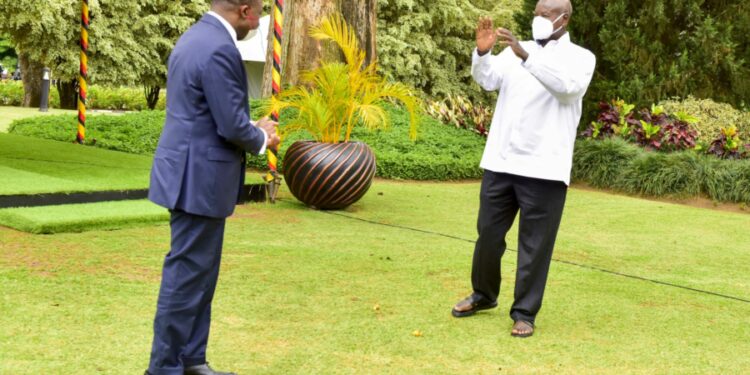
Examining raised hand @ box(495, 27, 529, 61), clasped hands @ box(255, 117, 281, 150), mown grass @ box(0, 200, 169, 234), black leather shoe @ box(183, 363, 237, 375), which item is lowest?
mown grass @ box(0, 200, 169, 234)

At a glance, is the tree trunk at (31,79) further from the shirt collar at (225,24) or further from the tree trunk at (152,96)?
the shirt collar at (225,24)

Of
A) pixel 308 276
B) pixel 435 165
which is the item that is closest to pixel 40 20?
pixel 435 165

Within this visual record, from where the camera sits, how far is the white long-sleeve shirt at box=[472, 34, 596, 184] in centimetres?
490

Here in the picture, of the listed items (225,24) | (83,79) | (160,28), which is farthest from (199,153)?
(160,28)

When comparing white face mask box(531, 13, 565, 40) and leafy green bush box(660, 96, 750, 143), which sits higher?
white face mask box(531, 13, 565, 40)


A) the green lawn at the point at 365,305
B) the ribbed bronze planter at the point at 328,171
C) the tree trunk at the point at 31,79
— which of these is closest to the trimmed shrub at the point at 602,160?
the green lawn at the point at 365,305

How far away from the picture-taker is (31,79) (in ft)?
103

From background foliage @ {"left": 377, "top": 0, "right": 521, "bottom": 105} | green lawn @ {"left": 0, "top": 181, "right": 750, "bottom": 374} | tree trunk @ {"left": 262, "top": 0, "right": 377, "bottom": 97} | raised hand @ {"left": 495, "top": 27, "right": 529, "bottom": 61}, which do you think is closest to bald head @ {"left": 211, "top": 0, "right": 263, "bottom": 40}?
raised hand @ {"left": 495, "top": 27, "right": 529, "bottom": 61}

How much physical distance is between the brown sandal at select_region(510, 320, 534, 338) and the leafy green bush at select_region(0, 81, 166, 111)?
3024cm

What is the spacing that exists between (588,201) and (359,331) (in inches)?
299

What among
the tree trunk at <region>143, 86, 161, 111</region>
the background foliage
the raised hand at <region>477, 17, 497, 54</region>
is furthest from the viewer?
the tree trunk at <region>143, 86, 161, 111</region>

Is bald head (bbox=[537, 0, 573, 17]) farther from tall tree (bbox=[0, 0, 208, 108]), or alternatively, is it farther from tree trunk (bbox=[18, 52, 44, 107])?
tree trunk (bbox=[18, 52, 44, 107])

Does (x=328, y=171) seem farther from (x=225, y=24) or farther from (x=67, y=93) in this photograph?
(x=67, y=93)

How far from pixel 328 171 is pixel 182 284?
566 cm
